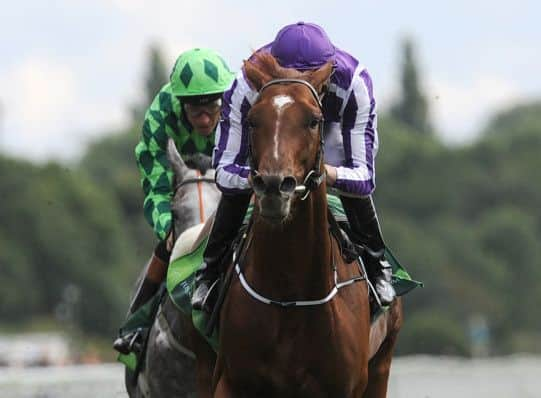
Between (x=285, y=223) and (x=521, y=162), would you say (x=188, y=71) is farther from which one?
(x=521, y=162)

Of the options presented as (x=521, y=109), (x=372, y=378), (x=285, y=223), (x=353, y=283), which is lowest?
(x=521, y=109)

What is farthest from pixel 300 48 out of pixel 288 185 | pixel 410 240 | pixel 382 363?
pixel 410 240

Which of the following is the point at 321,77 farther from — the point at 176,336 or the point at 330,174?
the point at 176,336

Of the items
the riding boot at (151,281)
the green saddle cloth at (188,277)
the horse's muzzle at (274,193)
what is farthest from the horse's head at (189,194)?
the horse's muzzle at (274,193)

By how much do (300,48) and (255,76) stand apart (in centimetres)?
29

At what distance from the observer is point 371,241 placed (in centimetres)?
844

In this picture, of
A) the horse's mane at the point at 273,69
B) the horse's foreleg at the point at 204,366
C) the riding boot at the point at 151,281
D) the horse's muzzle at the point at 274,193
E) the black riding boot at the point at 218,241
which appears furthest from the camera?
the riding boot at the point at 151,281

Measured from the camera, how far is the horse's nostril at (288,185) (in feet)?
22.0

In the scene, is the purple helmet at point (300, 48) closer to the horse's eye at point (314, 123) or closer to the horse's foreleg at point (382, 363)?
the horse's eye at point (314, 123)

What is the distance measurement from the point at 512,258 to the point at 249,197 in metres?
76.1

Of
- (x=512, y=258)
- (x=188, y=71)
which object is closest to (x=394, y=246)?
(x=512, y=258)

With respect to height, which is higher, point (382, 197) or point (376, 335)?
point (376, 335)

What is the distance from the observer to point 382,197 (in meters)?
90.2

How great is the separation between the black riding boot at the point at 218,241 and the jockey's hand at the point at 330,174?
0.69m
